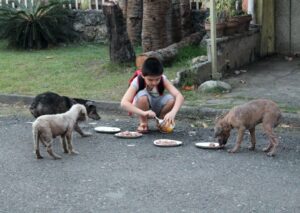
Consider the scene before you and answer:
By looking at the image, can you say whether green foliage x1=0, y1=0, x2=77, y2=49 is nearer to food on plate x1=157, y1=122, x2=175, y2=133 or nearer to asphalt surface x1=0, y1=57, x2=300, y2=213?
asphalt surface x1=0, y1=57, x2=300, y2=213

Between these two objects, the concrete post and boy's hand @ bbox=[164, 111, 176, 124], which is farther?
the concrete post

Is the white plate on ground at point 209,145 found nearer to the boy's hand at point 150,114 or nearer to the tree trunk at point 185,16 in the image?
the boy's hand at point 150,114

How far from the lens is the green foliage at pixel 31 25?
14.9 meters

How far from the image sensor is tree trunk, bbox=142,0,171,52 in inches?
481

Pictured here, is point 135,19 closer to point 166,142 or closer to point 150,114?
point 150,114

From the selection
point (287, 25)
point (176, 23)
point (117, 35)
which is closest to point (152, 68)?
point (117, 35)

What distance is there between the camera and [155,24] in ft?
40.4

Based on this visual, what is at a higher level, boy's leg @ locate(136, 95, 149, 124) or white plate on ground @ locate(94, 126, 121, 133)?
boy's leg @ locate(136, 95, 149, 124)

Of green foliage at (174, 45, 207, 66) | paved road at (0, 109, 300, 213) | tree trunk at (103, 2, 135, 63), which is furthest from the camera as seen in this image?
green foliage at (174, 45, 207, 66)

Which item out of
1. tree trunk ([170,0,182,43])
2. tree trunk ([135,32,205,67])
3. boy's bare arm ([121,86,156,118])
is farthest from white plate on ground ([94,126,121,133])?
tree trunk ([170,0,182,43])

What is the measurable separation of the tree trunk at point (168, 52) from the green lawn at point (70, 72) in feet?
0.54

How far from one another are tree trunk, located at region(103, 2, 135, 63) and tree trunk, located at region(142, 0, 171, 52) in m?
0.79

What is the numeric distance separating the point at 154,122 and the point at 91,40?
8.09 meters

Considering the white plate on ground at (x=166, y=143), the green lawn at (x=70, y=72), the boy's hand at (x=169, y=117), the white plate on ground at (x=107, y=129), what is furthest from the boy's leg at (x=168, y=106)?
the green lawn at (x=70, y=72)
